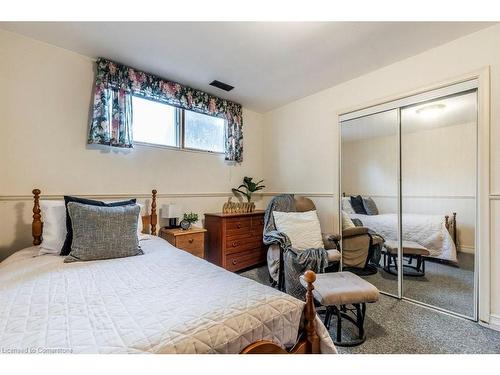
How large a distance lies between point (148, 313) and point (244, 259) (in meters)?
2.26

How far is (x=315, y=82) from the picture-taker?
2.78m

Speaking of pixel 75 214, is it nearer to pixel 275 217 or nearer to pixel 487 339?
pixel 275 217

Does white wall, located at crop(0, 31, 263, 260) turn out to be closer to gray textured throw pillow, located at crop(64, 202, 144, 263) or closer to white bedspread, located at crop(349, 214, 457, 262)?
gray textured throw pillow, located at crop(64, 202, 144, 263)

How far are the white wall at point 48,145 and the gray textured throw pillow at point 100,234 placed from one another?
709 millimetres

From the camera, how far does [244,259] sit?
10.0ft

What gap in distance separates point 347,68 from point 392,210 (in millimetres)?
1598

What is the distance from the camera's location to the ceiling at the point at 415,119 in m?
1.97

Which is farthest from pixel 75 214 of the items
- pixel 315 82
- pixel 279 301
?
pixel 315 82

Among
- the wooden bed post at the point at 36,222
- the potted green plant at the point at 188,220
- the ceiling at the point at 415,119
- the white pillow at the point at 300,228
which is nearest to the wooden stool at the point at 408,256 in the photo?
the white pillow at the point at 300,228

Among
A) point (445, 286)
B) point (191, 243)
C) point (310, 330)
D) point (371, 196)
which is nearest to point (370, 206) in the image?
point (371, 196)

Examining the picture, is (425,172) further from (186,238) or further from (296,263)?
(186,238)

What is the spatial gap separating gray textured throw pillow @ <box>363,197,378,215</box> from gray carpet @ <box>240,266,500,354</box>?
948mm

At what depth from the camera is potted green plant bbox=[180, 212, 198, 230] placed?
2.68 m

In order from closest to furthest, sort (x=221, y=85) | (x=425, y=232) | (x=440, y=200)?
(x=440, y=200)
(x=425, y=232)
(x=221, y=85)
